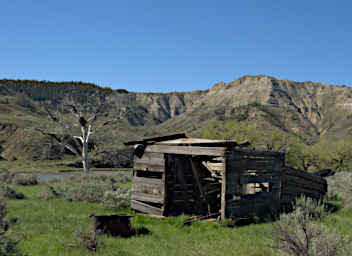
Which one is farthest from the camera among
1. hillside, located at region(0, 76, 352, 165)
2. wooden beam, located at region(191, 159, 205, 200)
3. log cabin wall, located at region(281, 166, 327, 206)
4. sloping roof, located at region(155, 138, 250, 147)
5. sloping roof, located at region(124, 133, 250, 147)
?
hillside, located at region(0, 76, 352, 165)

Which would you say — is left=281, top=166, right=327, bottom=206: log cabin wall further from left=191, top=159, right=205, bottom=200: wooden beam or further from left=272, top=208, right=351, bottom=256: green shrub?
left=272, top=208, right=351, bottom=256: green shrub

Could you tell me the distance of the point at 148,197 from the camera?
11.4 metres

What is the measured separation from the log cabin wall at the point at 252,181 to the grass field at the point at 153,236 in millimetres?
739

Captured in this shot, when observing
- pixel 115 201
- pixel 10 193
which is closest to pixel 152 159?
pixel 115 201

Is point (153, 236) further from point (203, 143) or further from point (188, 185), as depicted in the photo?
point (188, 185)

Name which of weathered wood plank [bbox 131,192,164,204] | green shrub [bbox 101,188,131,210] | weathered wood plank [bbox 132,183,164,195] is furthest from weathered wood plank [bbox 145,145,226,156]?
green shrub [bbox 101,188,131,210]

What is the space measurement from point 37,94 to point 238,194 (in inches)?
4214

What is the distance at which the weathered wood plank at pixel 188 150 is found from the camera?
9694 millimetres

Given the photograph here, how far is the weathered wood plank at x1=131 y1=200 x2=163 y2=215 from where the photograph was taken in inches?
436

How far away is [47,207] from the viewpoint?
39.9ft

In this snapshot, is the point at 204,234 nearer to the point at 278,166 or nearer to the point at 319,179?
the point at 278,166

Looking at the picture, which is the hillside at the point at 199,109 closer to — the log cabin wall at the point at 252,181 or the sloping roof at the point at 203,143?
the sloping roof at the point at 203,143

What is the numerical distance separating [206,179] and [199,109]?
116 m

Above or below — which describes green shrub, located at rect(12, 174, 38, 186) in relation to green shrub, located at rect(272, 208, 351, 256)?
below
